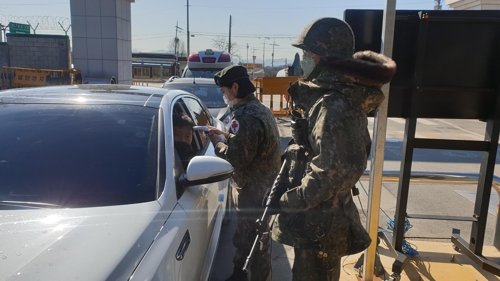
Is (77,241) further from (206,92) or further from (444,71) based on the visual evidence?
(206,92)

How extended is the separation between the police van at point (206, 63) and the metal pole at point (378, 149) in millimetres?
10315

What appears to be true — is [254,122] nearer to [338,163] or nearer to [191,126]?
[191,126]

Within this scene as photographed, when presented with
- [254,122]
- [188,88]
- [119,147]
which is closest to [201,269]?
[119,147]

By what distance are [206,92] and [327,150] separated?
6489 millimetres

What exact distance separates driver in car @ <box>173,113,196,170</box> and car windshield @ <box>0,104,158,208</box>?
0.26 metres

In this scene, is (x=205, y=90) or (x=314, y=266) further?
(x=205, y=90)

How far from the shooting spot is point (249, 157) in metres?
2.73

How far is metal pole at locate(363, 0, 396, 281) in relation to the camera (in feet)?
8.39

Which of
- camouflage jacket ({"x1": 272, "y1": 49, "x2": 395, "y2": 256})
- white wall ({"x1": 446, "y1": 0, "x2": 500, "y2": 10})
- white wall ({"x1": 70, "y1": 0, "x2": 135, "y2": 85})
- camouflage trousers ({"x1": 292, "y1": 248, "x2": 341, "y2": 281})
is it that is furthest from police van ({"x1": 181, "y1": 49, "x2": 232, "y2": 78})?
camouflage trousers ({"x1": 292, "y1": 248, "x2": 341, "y2": 281})

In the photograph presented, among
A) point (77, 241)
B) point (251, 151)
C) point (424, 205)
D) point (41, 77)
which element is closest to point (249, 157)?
point (251, 151)

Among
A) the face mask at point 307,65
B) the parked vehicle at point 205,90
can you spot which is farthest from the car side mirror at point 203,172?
the parked vehicle at point 205,90

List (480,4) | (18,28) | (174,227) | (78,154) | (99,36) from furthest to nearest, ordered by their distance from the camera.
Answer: (18,28)
(99,36)
(480,4)
(78,154)
(174,227)

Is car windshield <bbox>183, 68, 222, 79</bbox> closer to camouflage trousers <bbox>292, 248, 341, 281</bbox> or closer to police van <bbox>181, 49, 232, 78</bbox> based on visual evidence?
police van <bbox>181, 49, 232, 78</bbox>

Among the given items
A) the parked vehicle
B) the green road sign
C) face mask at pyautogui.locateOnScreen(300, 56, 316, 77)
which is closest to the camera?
face mask at pyautogui.locateOnScreen(300, 56, 316, 77)
